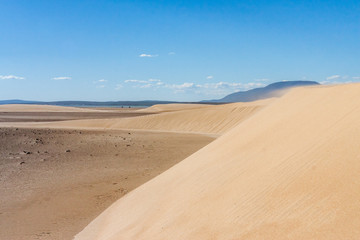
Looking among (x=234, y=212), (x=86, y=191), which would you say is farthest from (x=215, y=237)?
(x=86, y=191)

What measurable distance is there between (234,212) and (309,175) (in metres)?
0.92

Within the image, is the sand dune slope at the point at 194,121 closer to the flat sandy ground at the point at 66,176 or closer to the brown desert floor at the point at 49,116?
the flat sandy ground at the point at 66,176

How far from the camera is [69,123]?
3378cm

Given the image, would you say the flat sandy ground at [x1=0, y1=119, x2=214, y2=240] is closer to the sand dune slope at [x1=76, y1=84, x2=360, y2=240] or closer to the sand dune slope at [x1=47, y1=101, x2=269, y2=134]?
the sand dune slope at [x1=76, y1=84, x2=360, y2=240]

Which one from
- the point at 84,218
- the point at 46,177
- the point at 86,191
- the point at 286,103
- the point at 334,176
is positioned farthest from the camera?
the point at 46,177

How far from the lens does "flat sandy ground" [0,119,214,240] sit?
657 cm

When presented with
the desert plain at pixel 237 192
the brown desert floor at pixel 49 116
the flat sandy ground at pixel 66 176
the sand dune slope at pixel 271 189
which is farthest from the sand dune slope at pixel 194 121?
the sand dune slope at pixel 271 189

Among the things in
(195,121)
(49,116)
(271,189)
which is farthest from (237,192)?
(49,116)

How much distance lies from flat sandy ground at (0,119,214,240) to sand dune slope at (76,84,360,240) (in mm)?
868

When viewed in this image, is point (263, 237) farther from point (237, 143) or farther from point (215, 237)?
point (237, 143)

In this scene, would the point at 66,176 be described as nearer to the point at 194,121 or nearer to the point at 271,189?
the point at 271,189

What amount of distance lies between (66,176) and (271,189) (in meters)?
7.61

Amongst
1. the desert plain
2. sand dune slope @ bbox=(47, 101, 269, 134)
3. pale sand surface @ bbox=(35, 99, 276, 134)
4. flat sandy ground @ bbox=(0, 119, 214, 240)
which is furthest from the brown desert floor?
the desert plain

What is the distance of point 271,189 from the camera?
4145 millimetres
